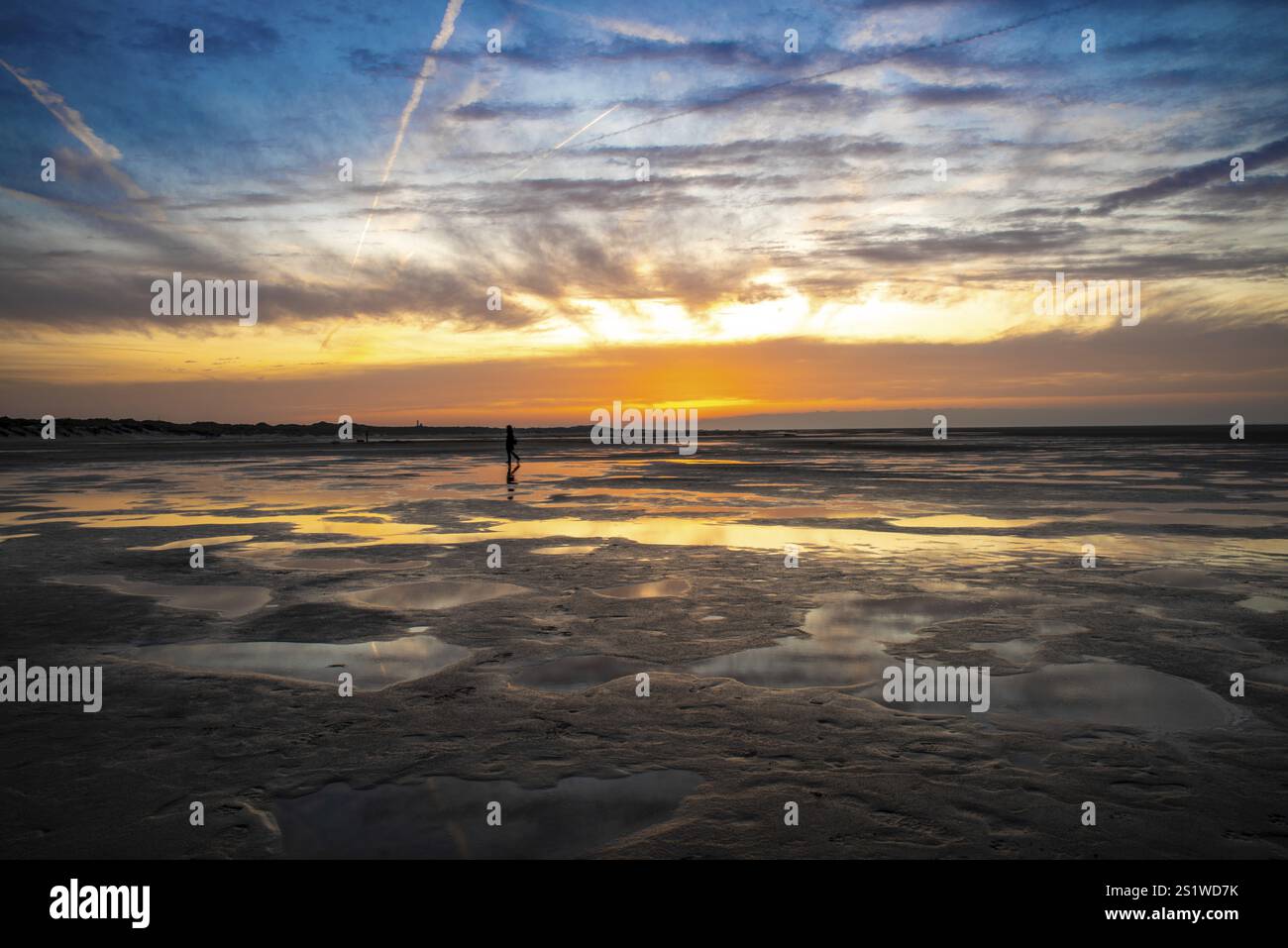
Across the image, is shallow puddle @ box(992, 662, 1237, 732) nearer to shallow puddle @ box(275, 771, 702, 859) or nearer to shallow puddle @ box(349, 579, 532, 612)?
shallow puddle @ box(275, 771, 702, 859)

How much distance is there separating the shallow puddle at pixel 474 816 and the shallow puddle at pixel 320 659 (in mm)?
2239

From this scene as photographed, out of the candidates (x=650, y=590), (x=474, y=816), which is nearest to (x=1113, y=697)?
(x=474, y=816)

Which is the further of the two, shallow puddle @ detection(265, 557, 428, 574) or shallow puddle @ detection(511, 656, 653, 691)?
shallow puddle @ detection(265, 557, 428, 574)

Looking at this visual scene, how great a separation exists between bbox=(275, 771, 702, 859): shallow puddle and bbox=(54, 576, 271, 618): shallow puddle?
582cm

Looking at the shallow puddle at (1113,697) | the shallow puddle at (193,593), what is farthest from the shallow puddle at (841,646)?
the shallow puddle at (193,593)

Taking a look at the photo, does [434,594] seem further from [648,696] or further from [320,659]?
[648,696]

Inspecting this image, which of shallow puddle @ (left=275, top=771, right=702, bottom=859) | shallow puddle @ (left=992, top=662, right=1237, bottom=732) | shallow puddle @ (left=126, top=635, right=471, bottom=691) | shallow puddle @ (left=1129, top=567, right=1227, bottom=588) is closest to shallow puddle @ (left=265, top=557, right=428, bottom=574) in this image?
shallow puddle @ (left=126, top=635, right=471, bottom=691)

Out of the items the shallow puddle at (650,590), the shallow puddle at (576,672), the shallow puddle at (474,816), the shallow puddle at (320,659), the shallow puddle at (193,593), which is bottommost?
the shallow puddle at (474,816)

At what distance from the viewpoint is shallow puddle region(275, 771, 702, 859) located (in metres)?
4.11

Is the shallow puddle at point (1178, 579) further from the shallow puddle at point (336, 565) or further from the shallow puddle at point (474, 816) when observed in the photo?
the shallow puddle at point (336, 565)

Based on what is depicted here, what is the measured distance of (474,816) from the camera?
4445 mm

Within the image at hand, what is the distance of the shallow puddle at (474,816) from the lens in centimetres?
411
